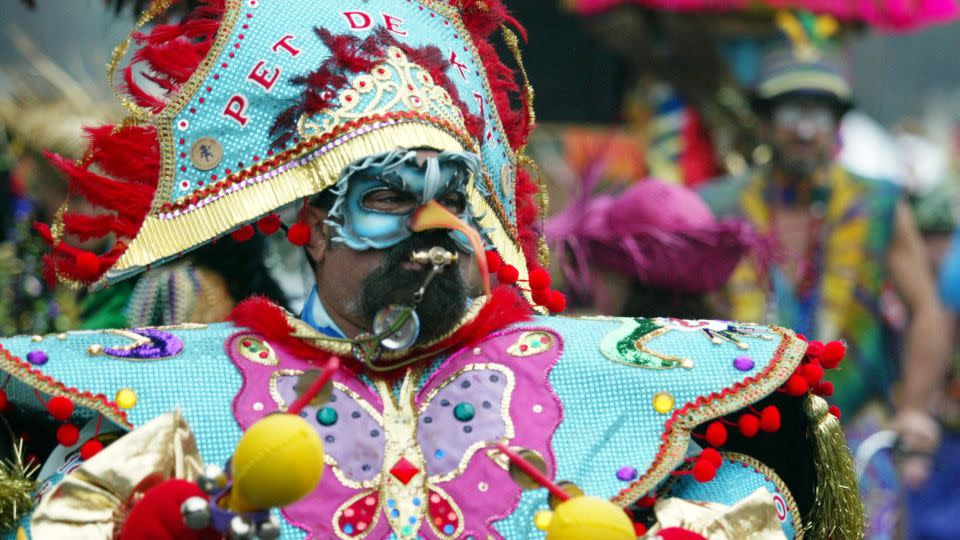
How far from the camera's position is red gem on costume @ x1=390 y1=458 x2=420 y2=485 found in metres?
4.05

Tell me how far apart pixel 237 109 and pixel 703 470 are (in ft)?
4.36

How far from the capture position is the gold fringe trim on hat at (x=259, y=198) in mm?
4160

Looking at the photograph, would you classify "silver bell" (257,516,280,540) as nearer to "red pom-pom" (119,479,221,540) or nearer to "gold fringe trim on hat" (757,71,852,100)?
"red pom-pom" (119,479,221,540)

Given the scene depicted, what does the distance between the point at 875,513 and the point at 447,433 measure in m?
3.32

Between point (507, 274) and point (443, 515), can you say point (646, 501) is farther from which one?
point (507, 274)

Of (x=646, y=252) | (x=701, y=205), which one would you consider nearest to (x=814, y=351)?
(x=646, y=252)

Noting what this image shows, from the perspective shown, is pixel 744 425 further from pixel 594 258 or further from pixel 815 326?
pixel 815 326

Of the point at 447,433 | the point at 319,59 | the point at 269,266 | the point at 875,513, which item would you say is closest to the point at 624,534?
the point at 447,433

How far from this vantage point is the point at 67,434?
4031 mm

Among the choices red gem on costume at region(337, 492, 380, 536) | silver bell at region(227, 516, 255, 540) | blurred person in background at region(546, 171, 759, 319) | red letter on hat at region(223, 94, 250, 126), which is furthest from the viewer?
blurred person in background at region(546, 171, 759, 319)

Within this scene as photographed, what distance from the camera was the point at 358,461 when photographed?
4.07 meters

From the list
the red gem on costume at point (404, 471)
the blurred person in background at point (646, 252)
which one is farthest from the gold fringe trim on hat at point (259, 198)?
the blurred person in background at point (646, 252)

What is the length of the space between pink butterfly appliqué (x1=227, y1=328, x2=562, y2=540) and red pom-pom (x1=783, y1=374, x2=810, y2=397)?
52cm

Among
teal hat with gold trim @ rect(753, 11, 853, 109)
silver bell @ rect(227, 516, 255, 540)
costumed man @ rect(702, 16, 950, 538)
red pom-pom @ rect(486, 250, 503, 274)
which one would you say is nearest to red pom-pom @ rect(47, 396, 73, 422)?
silver bell @ rect(227, 516, 255, 540)
